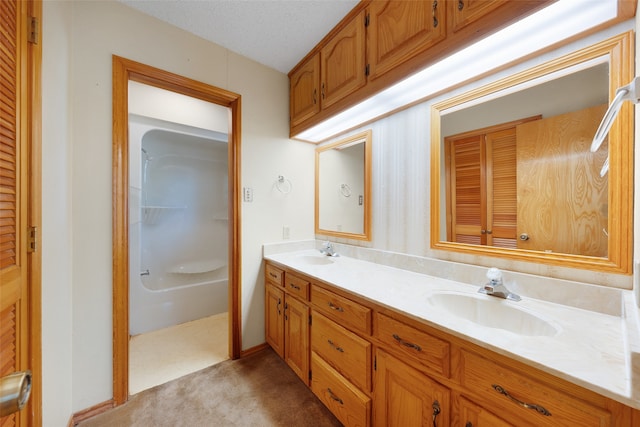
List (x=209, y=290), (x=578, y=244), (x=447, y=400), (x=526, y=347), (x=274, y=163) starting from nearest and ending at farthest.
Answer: (x=526, y=347)
(x=447, y=400)
(x=578, y=244)
(x=274, y=163)
(x=209, y=290)

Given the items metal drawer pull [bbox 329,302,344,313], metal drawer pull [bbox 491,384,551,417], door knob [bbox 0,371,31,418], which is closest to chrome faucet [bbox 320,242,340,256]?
metal drawer pull [bbox 329,302,344,313]

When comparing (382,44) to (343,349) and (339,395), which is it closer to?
(343,349)

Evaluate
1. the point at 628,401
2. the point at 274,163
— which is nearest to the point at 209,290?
the point at 274,163

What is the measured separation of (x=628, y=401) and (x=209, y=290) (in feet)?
10.0

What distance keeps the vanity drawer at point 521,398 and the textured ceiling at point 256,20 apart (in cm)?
194

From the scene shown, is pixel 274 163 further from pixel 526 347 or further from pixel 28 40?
pixel 526 347

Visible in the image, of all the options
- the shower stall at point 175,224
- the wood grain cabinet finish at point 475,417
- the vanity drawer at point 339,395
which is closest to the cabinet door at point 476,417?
the wood grain cabinet finish at point 475,417

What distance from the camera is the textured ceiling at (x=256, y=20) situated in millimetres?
1456

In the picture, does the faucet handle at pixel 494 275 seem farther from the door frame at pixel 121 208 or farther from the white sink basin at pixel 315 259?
the door frame at pixel 121 208

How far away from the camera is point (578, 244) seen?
3.21 ft

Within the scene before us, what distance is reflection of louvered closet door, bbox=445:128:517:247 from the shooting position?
3.87 feet

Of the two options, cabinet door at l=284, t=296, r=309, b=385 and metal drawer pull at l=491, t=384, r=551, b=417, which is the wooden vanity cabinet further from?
metal drawer pull at l=491, t=384, r=551, b=417

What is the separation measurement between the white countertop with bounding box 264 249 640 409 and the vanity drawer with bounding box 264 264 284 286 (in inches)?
22.8

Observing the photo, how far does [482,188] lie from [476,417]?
3.35 ft
